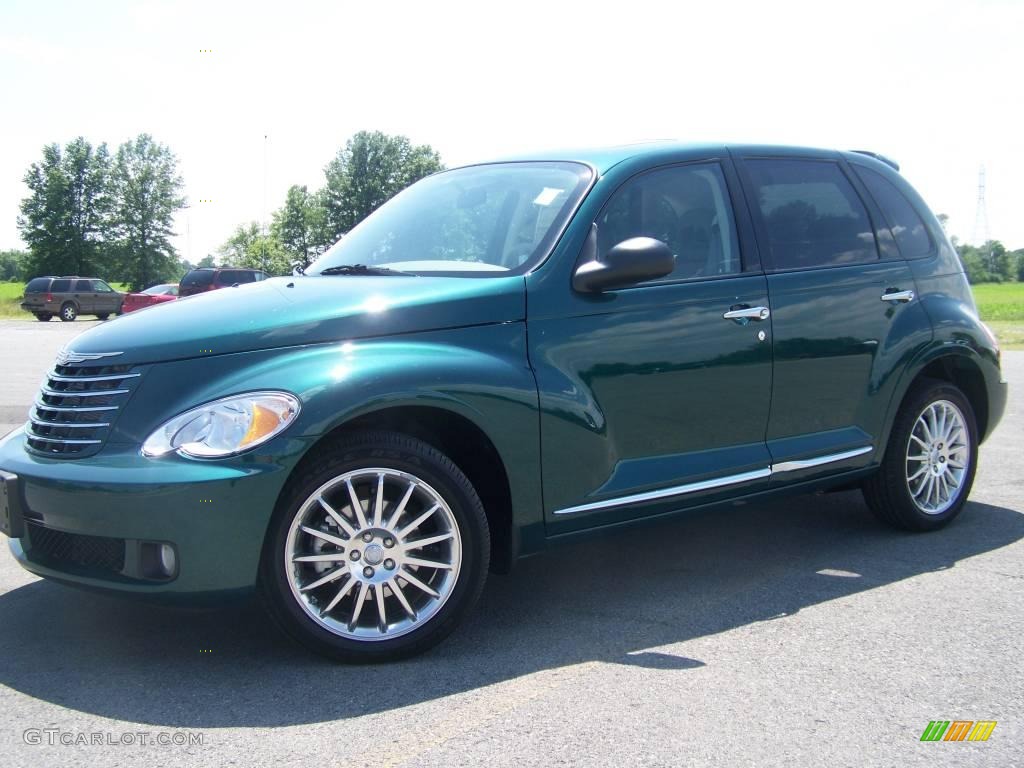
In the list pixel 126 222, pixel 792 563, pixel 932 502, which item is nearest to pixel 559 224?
pixel 792 563

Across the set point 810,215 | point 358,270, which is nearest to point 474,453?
point 358,270

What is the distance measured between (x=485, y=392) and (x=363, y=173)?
82.9 metres

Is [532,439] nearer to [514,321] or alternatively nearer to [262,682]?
[514,321]

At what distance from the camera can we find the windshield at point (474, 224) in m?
4.13

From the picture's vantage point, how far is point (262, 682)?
3.38 metres

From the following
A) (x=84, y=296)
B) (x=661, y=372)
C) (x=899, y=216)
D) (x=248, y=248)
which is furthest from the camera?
(x=248, y=248)

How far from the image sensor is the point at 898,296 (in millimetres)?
5035

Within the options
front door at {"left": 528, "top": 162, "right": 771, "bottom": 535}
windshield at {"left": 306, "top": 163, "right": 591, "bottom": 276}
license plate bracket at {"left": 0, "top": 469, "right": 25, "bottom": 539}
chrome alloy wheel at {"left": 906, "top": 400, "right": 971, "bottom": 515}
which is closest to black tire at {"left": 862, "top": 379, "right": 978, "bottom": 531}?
chrome alloy wheel at {"left": 906, "top": 400, "right": 971, "bottom": 515}

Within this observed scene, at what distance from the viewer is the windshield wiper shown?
430 cm

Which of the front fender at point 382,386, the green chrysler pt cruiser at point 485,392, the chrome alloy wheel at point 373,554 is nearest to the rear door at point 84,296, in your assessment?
the green chrysler pt cruiser at point 485,392

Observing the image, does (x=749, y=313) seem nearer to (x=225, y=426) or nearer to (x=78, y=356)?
(x=225, y=426)

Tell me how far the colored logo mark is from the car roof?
2.42 m

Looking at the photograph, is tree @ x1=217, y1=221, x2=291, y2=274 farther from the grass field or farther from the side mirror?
the side mirror

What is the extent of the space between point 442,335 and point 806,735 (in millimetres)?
1781
